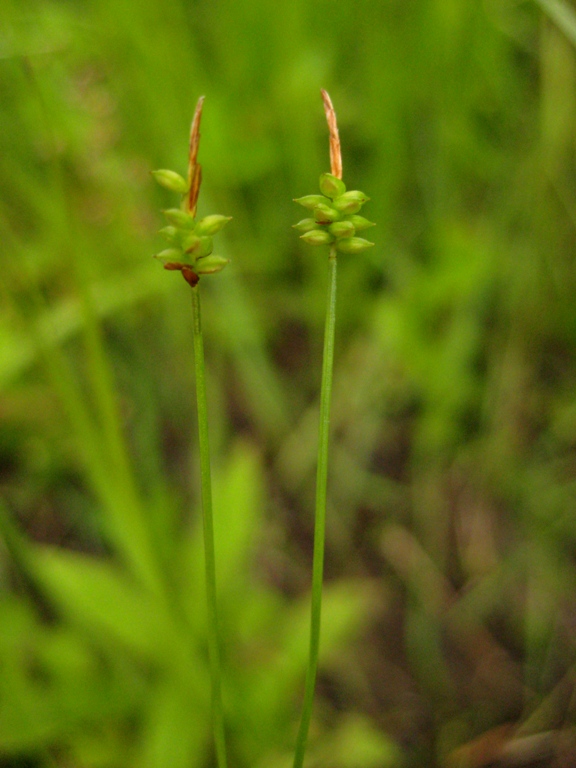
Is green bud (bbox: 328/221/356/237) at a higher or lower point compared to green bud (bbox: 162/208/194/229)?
lower

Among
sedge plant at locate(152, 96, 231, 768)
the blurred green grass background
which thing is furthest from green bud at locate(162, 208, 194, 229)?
the blurred green grass background

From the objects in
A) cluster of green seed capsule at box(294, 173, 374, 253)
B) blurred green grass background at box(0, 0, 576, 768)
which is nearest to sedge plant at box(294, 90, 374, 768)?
cluster of green seed capsule at box(294, 173, 374, 253)

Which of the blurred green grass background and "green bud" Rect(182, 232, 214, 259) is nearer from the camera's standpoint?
"green bud" Rect(182, 232, 214, 259)

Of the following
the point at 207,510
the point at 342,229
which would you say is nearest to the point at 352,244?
the point at 342,229

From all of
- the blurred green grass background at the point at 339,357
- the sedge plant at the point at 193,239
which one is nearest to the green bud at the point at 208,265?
the sedge plant at the point at 193,239

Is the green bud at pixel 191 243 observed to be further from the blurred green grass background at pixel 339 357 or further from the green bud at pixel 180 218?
the blurred green grass background at pixel 339 357

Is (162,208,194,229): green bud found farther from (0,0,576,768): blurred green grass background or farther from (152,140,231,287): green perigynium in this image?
(0,0,576,768): blurred green grass background

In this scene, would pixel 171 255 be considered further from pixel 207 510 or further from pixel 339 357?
pixel 339 357
